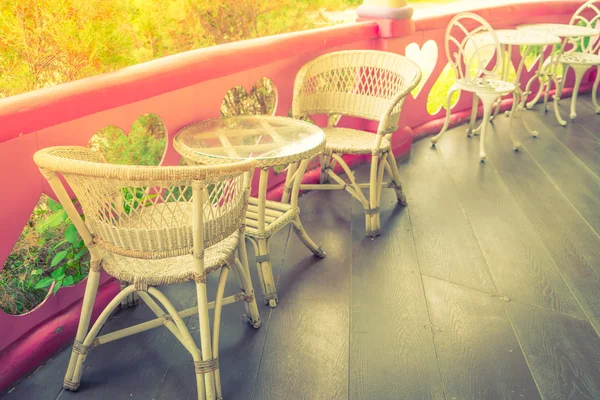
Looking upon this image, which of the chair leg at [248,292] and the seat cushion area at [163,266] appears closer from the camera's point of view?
the seat cushion area at [163,266]

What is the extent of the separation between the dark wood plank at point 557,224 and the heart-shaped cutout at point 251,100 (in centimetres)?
166

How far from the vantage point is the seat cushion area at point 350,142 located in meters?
2.83

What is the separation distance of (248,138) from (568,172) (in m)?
2.54

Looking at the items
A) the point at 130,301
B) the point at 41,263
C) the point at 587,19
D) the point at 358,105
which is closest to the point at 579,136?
the point at 587,19

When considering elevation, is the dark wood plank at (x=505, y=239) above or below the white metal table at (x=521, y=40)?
below

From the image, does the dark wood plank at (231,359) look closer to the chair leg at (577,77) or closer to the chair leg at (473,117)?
the chair leg at (473,117)

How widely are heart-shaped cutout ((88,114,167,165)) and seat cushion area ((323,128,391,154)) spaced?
855 millimetres

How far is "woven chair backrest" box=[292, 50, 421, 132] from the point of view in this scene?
A: 2936 millimetres

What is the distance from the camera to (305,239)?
2.64 meters

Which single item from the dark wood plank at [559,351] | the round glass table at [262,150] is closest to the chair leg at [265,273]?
the round glass table at [262,150]

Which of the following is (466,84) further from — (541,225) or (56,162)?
(56,162)

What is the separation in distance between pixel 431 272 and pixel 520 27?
302 cm

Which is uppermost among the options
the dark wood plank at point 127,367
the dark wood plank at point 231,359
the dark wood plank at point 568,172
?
the dark wood plank at point 127,367

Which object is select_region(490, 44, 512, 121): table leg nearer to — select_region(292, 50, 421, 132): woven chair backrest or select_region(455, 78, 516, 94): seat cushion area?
select_region(455, 78, 516, 94): seat cushion area
